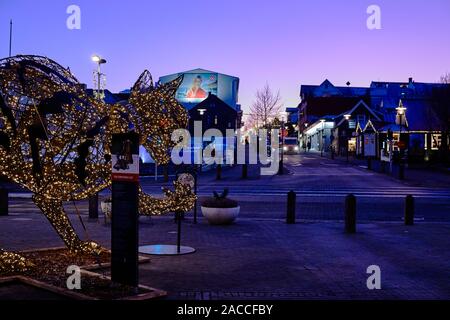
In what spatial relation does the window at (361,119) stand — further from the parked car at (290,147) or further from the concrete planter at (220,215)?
the concrete planter at (220,215)

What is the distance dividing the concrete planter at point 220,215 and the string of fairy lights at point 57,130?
6.41 m

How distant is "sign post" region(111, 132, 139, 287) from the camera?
8.15 m

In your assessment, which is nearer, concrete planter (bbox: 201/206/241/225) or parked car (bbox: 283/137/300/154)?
concrete planter (bbox: 201/206/241/225)

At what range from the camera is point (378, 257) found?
11898mm

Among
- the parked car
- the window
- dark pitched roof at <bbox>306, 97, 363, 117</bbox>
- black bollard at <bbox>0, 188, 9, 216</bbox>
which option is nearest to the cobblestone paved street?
black bollard at <bbox>0, 188, 9, 216</bbox>

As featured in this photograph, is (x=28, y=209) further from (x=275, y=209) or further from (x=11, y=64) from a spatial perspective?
(x=11, y=64)

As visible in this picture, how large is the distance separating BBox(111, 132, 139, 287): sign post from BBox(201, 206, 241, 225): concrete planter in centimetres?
844

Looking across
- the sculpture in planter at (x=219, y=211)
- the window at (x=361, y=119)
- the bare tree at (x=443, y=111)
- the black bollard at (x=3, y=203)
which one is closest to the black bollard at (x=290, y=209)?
the sculpture in planter at (x=219, y=211)

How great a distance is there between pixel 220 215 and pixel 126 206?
340 inches

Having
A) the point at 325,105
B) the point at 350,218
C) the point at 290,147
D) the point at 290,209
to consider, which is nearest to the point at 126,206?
the point at 350,218

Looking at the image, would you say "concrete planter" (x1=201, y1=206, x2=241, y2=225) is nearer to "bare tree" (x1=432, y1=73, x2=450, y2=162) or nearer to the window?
"bare tree" (x1=432, y1=73, x2=450, y2=162)

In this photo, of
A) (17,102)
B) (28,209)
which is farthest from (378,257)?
(28,209)

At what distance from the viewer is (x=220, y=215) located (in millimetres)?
16719
